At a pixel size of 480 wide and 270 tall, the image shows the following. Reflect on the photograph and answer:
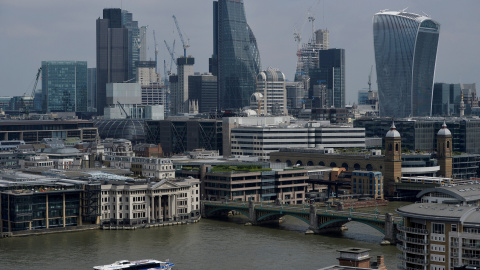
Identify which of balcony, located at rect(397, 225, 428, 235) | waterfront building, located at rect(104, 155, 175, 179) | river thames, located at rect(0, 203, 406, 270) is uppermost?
waterfront building, located at rect(104, 155, 175, 179)

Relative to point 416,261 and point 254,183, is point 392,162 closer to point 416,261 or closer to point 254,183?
point 254,183

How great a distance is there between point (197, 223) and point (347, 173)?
111 feet

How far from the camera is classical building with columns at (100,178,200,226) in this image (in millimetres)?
98062

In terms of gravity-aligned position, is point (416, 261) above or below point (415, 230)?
below

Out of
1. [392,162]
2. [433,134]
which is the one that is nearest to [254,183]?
[392,162]

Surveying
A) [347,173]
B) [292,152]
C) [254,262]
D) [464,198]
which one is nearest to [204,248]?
[254,262]

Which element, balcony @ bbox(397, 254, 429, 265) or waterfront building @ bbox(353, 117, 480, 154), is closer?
balcony @ bbox(397, 254, 429, 265)

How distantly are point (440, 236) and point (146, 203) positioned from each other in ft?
157

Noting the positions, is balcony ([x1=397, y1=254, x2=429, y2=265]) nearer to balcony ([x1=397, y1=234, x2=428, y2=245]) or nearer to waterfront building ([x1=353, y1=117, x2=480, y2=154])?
balcony ([x1=397, y1=234, x2=428, y2=245])

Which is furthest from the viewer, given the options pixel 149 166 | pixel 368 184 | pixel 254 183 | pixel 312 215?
pixel 368 184

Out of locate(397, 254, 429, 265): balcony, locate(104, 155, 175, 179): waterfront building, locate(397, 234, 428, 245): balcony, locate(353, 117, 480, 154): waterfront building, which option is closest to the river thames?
locate(397, 254, 429, 265): balcony

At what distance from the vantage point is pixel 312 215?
92.9m

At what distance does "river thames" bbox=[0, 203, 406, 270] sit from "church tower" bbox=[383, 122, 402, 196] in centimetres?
2573

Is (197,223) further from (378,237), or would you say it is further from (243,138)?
(243,138)
